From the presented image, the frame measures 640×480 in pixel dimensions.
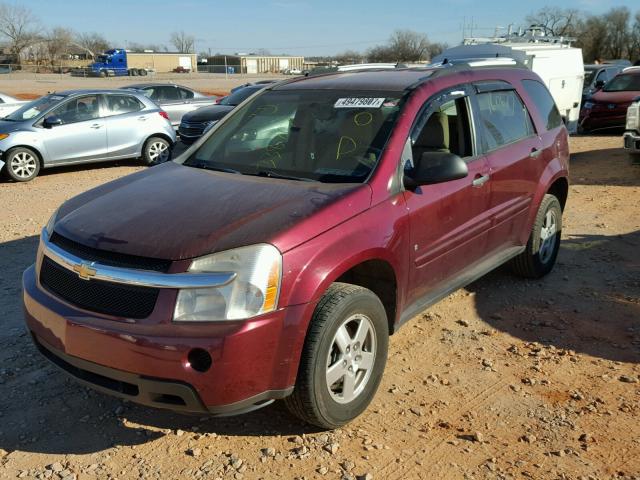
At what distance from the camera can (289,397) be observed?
3109mm

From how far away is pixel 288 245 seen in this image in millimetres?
2934

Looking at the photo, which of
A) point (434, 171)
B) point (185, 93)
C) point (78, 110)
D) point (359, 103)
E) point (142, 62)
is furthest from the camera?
point (142, 62)

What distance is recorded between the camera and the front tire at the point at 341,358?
3.03 metres

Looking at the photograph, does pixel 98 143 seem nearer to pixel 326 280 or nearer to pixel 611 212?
pixel 611 212

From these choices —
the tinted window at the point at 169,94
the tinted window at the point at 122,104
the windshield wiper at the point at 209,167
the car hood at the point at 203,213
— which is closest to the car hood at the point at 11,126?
the tinted window at the point at 122,104

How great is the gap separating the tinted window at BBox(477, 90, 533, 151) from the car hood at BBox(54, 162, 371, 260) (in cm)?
156

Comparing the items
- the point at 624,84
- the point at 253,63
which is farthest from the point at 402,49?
the point at 624,84

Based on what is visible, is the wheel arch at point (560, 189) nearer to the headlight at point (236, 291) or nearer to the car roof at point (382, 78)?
the car roof at point (382, 78)

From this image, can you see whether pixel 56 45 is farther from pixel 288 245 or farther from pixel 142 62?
pixel 288 245

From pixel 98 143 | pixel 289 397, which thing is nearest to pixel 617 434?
pixel 289 397

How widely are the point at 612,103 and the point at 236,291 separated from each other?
15.3 m

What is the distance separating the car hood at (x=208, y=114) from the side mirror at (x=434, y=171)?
35.2 feet

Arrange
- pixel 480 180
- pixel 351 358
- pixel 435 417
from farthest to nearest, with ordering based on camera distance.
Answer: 1. pixel 480 180
2. pixel 435 417
3. pixel 351 358

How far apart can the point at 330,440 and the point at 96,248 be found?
154cm
